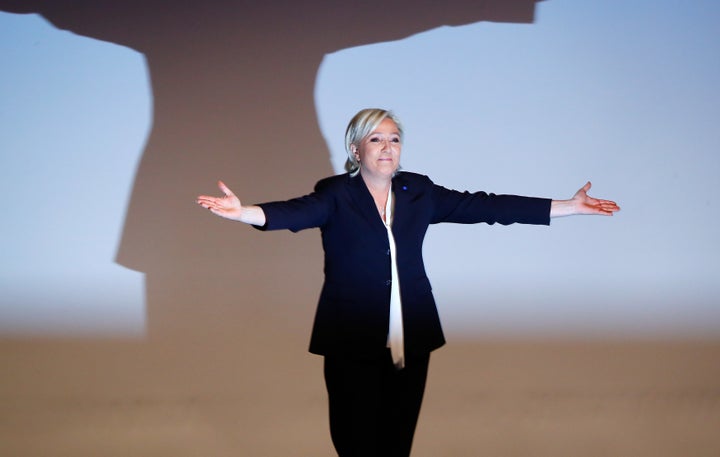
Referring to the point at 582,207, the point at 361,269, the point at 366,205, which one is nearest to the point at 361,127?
the point at 366,205

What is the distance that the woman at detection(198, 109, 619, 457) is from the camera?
7.88 feet

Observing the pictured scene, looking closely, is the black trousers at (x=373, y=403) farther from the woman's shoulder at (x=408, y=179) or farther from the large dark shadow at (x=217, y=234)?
the large dark shadow at (x=217, y=234)

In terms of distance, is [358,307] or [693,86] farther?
[693,86]

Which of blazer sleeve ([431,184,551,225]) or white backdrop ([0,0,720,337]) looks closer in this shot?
blazer sleeve ([431,184,551,225])

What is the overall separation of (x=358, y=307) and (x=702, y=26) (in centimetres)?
224

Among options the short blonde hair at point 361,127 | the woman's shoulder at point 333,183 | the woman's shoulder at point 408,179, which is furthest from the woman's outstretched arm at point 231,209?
the woman's shoulder at point 408,179

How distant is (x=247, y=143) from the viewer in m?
3.66

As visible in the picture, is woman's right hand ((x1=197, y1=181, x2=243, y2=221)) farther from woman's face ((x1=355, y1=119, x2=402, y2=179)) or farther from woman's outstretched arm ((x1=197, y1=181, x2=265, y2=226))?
woman's face ((x1=355, y1=119, x2=402, y2=179))

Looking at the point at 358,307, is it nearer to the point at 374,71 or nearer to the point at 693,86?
the point at 374,71

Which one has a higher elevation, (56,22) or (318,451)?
(56,22)

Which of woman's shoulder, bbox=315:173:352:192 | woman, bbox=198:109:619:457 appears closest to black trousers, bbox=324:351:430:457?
woman, bbox=198:109:619:457

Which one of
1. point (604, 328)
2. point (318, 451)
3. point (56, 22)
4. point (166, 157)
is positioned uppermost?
point (56, 22)

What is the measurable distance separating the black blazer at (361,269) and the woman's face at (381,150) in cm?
7

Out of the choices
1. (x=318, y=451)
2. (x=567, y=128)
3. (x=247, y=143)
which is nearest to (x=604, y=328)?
(x=567, y=128)
